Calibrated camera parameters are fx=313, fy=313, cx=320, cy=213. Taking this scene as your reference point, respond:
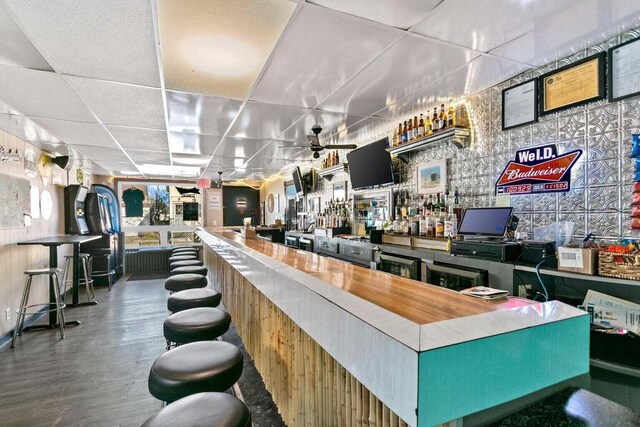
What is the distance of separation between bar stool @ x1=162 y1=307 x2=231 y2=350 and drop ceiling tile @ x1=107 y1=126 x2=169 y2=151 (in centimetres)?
298

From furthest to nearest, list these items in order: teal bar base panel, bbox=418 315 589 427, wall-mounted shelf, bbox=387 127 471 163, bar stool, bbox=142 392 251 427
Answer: wall-mounted shelf, bbox=387 127 471 163 → bar stool, bbox=142 392 251 427 → teal bar base panel, bbox=418 315 589 427

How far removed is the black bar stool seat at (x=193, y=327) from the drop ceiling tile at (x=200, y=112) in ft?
6.63

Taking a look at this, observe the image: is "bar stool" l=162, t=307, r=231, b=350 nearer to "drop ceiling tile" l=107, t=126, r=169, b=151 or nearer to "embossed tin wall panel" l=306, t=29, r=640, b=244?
"embossed tin wall panel" l=306, t=29, r=640, b=244

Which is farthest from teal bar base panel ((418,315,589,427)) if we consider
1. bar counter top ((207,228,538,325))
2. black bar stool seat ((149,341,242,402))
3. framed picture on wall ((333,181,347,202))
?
framed picture on wall ((333,181,347,202))

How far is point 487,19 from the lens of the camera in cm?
182

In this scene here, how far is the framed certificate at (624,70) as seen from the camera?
190 centimetres

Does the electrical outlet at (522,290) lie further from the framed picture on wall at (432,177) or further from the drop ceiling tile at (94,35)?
the drop ceiling tile at (94,35)

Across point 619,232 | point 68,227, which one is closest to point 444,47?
point 619,232

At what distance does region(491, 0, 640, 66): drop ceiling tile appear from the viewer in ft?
5.73

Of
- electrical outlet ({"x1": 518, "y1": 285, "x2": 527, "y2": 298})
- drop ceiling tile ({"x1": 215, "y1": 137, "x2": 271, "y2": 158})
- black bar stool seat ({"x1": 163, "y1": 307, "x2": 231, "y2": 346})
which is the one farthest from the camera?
drop ceiling tile ({"x1": 215, "y1": 137, "x2": 271, "y2": 158})

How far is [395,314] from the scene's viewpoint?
887 millimetres

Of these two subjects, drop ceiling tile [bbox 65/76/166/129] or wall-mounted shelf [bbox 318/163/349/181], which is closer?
drop ceiling tile [bbox 65/76/166/129]

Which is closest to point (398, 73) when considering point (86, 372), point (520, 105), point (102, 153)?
point (520, 105)

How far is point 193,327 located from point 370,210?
3.34m
